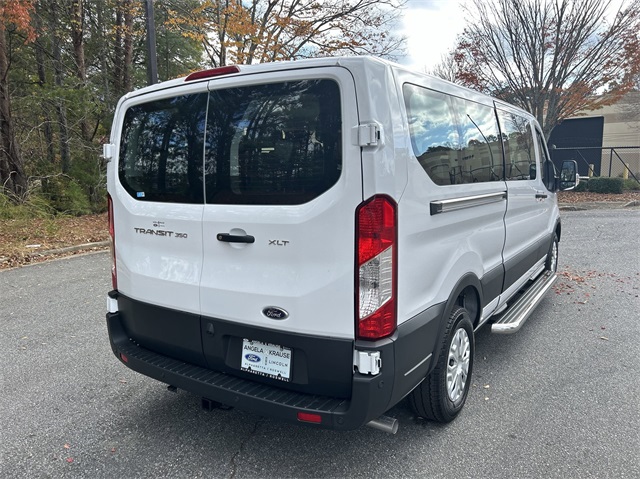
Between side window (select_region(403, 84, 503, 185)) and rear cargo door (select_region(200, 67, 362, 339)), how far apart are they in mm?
478

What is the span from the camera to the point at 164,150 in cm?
277

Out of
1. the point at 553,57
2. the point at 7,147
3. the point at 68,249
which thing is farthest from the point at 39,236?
the point at 553,57

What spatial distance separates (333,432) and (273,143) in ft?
5.88

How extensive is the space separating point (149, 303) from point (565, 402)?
2.85 metres

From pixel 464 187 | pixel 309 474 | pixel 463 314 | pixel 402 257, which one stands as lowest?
pixel 309 474

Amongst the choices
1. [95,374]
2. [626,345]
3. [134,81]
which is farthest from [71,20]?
[626,345]

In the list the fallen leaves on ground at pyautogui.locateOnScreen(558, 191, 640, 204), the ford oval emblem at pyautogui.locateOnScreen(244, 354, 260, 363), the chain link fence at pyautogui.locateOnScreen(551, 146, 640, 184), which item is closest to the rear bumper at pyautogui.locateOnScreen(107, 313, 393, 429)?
the ford oval emblem at pyautogui.locateOnScreen(244, 354, 260, 363)

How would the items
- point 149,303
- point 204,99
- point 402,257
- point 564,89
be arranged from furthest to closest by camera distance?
point 564,89
point 149,303
point 204,99
point 402,257

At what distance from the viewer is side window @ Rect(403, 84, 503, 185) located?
2432mm

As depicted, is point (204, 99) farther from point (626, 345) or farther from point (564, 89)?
point (564, 89)

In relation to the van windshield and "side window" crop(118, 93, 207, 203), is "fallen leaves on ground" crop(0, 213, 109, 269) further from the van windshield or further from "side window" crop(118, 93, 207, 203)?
the van windshield

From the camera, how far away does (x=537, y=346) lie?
13.5 ft

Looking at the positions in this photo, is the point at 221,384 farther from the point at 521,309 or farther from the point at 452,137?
the point at 521,309

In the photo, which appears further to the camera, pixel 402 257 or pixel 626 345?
pixel 626 345
